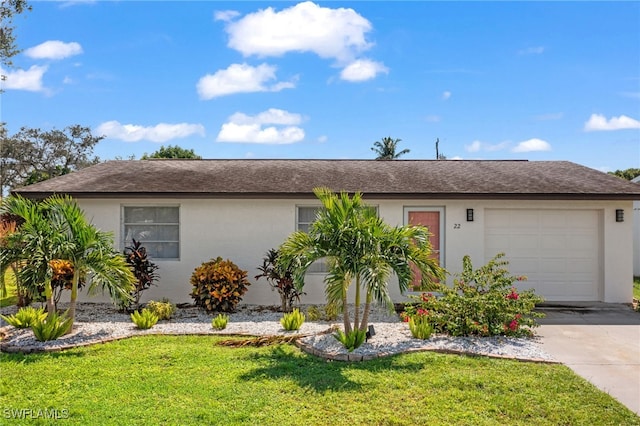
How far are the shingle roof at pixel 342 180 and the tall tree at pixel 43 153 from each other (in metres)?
27.9

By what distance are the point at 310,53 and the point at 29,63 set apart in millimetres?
9789

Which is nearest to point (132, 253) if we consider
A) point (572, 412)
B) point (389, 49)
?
point (572, 412)

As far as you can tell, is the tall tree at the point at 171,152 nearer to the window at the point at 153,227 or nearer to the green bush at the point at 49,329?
the window at the point at 153,227

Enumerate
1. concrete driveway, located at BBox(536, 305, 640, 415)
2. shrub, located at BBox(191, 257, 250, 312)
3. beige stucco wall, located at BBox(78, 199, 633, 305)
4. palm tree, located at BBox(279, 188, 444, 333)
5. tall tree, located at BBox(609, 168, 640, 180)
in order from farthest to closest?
tall tree, located at BBox(609, 168, 640, 180)
beige stucco wall, located at BBox(78, 199, 633, 305)
shrub, located at BBox(191, 257, 250, 312)
palm tree, located at BBox(279, 188, 444, 333)
concrete driveway, located at BBox(536, 305, 640, 415)

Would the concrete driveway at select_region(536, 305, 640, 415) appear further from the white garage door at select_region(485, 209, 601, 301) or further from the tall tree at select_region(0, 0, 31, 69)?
the tall tree at select_region(0, 0, 31, 69)

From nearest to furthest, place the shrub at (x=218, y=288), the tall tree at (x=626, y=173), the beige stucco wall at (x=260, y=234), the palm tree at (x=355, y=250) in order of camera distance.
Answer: the palm tree at (x=355, y=250), the shrub at (x=218, y=288), the beige stucco wall at (x=260, y=234), the tall tree at (x=626, y=173)

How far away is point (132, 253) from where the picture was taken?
10.4 metres

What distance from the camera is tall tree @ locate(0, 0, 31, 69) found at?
14596mm

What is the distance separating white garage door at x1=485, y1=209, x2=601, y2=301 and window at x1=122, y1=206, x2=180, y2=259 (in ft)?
25.9

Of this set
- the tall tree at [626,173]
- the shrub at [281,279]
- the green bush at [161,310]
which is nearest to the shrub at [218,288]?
the shrub at [281,279]

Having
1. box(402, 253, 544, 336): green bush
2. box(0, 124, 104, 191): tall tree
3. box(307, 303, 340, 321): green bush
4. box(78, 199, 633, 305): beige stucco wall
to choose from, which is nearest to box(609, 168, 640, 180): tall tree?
box(78, 199, 633, 305): beige stucco wall

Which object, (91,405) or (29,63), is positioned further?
(29,63)

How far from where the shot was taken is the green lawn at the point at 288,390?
468 cm

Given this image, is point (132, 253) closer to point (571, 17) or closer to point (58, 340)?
point (58, 340)
